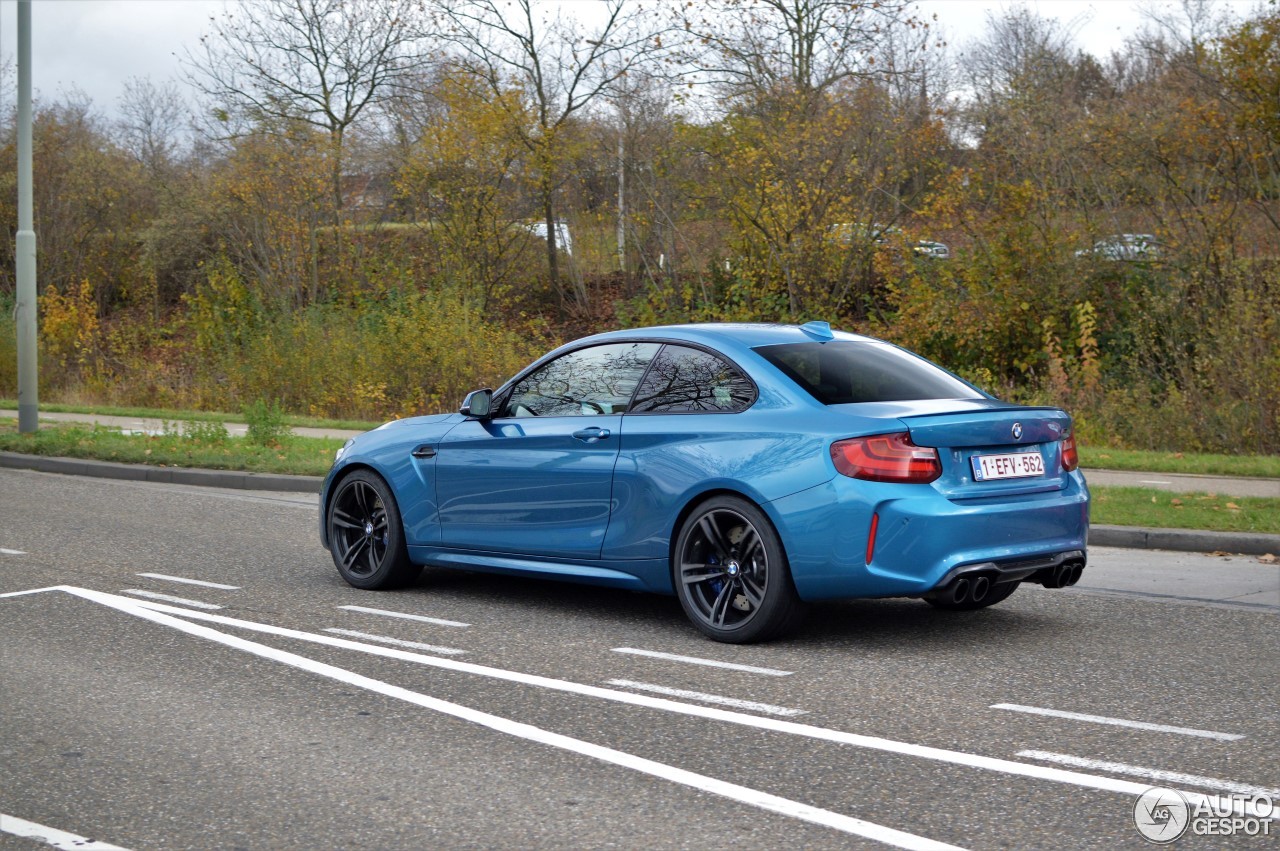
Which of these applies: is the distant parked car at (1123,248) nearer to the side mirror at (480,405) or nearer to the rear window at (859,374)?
the rear window at (859,374)

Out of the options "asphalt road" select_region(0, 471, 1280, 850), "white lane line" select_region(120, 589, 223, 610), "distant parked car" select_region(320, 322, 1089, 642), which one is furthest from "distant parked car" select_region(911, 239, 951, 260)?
"white lane line" select_region(120, 589, 223, 610)

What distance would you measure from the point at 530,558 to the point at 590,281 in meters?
24.4

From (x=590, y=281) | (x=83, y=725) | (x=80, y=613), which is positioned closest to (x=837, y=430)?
(x=83, y=725)

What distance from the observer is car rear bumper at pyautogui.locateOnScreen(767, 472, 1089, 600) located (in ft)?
21.0

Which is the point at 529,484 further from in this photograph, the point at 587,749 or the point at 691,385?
the point at 587,749

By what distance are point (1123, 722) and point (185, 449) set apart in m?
13.4

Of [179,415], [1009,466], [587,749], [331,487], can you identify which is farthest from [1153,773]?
[179,415]

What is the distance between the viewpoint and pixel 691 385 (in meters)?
7.30

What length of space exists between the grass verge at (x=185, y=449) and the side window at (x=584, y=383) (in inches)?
282

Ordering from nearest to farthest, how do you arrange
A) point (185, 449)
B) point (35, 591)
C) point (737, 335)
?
point (737, 335)
point (35, 591)
point (185, 449)

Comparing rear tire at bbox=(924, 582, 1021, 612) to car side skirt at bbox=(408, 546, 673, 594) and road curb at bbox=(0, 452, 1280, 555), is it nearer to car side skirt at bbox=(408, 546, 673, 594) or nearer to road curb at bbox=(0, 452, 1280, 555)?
car side skirt at bbox=(408, 546, 673, 594)

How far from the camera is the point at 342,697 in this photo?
6.01m

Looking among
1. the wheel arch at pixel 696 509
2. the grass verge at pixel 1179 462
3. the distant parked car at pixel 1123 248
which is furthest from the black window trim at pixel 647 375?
the distant parked car at pixel 1123 248

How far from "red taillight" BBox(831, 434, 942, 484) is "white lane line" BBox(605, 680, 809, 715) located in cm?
120
